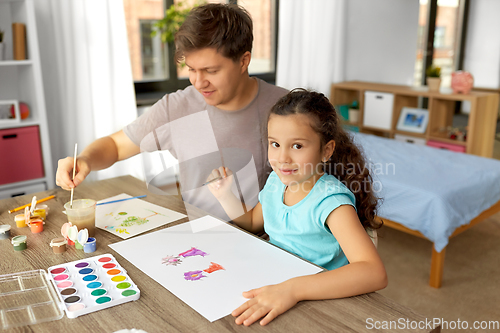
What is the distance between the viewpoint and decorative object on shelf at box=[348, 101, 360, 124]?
3.99 metres

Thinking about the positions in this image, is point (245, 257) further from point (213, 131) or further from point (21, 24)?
point (21, 24)

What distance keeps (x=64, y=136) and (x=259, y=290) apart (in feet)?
7.36

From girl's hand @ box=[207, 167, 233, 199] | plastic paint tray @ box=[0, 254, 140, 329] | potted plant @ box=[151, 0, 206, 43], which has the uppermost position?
potted plant @ box=[151, 0, 206, 43]

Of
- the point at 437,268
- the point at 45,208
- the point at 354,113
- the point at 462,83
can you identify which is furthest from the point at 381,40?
the point at 45,208

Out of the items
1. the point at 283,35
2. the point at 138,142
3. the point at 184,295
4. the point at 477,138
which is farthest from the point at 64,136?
the point at 477,138

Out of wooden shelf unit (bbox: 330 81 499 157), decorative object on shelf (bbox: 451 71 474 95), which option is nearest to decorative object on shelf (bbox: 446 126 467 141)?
wooden shelf unit (bbox: 330 81 499 157)

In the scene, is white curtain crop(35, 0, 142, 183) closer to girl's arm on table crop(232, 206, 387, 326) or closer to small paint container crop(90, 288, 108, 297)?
small paint container crop(90, 288, 108, 297)

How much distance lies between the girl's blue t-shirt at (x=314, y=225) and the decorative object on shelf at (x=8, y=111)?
1716 millimetres

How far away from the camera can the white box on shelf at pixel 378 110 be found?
3709 millimetres

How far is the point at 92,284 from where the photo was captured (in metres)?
0.86

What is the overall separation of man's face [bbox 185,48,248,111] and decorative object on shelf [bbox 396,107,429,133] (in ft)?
8.81

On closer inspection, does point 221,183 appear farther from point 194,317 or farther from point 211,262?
point 194,317

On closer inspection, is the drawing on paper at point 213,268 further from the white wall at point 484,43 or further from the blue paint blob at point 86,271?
the white wall at point 484,43

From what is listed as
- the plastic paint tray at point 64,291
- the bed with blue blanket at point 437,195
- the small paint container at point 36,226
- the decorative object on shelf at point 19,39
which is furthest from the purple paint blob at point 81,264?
the decorative object on shelf at point 19,39
